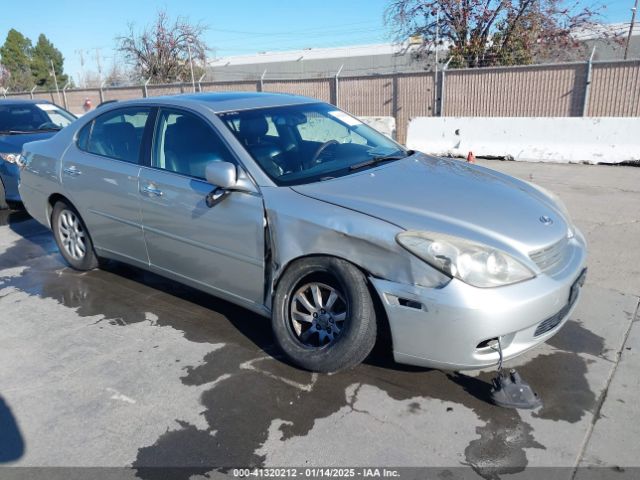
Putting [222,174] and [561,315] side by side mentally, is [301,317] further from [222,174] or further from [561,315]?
[561,315]

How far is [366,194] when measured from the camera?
3.20m

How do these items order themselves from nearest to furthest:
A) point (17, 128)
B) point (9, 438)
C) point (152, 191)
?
1. point (9, 438)
2. point (152, 191)
3. point (17, 128)

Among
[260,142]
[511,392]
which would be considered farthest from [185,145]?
[511,392]

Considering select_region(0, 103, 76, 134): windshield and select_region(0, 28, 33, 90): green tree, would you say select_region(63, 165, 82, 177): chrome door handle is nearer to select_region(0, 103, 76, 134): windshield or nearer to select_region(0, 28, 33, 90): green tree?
select_region(0, 103, 76, 134): windshield

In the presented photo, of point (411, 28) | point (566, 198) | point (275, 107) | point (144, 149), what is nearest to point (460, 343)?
point (275, 107)

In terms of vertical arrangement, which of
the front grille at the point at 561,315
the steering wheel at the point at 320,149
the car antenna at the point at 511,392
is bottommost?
the car antenna at the point at 511,392

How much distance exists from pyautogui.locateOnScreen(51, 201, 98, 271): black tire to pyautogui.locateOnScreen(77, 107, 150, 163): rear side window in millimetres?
684

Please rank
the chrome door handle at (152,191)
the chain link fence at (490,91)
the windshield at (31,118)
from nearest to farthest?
the chrome door handle at (152,191) → the windshield at (31,118) → the chain link fence at (490,91)

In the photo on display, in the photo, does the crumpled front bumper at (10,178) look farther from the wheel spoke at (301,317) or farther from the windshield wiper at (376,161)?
the wheel spoke at (301,317)

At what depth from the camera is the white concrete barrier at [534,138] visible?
1018 cm

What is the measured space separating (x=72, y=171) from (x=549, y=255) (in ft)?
13.1

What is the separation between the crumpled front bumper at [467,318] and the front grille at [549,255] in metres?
0.06

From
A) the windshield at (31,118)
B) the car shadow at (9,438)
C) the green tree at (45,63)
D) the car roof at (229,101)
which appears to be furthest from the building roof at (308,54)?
the car shadow at (9,438)

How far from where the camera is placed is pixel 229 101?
160 inches
